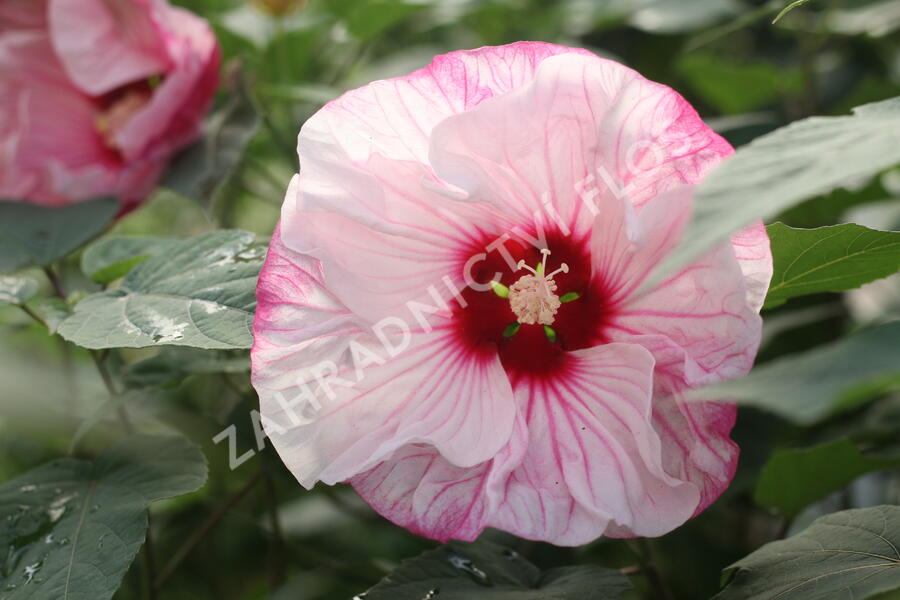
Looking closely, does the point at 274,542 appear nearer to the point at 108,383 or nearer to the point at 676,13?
the point at 108,383

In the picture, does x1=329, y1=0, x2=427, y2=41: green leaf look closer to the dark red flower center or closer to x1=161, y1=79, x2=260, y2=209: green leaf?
x1=161, y1=79, x2=260, y2=209: green leaf

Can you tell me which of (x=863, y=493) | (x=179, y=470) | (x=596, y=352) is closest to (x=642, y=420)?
(x=596, y=352)

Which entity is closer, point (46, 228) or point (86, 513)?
point (86, 513)

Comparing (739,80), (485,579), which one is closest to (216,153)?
(485,579)

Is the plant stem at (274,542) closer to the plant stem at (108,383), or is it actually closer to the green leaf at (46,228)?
the plant stem at (108,383)

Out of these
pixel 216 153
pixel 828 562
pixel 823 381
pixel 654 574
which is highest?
pixel 823 381

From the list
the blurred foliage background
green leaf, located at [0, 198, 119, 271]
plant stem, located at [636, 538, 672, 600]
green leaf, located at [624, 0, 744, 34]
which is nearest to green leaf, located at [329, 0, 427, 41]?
the blurred foliage background

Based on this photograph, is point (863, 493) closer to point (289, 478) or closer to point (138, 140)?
point (289, 478)
